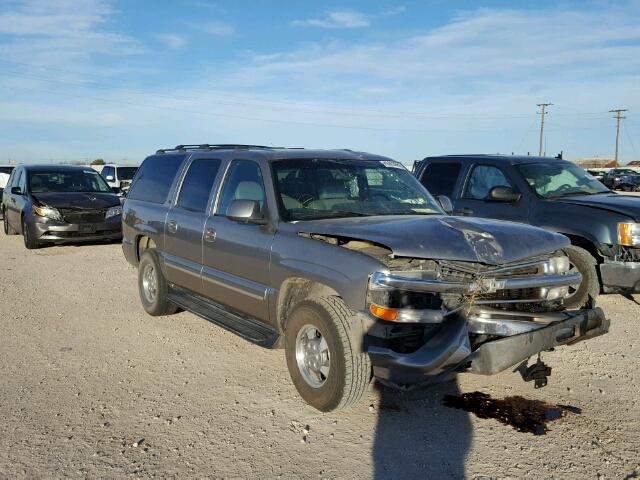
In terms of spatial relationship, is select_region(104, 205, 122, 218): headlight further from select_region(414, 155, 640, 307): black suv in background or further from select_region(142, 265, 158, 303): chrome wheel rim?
select_region(414, 155, 640, 307): black suv in background

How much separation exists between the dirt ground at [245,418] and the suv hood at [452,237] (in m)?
1.19

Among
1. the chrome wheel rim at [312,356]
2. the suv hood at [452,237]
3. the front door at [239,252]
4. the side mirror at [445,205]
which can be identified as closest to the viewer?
the suv hood at [452,237]

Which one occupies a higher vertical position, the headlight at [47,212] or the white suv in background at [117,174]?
the white suv in background at [117,174]

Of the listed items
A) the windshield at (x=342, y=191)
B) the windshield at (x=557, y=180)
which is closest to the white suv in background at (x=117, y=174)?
the windshield at (x=557, y=180)

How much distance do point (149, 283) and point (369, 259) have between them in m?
3.95

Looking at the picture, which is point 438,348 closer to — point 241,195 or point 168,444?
point 168,444

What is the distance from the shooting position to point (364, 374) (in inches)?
157

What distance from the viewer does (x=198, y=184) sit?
6.13 m

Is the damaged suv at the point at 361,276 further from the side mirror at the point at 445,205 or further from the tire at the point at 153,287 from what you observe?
the tire at the point at 153,287

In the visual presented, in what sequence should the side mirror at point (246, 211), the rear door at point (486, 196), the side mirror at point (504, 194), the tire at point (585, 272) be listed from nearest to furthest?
the side mirror at point (246, 211) → the tire at point (585, 272) → the side mirror at point (504, 194) → the rear door at point (486, 196)

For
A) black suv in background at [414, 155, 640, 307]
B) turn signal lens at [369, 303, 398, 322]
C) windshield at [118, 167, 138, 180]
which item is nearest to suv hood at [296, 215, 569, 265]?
turn signal lens at [369, 303, 398, 322]

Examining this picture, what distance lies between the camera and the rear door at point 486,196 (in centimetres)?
770

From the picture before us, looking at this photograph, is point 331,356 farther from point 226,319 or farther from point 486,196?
point 486,196

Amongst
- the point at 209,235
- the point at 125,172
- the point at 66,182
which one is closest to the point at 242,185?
the point at 209,235
